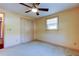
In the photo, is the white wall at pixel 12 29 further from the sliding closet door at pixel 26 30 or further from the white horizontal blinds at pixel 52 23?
the white horizontal blinds at pixel 52 23

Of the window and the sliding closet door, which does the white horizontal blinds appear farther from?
the sliding closet door

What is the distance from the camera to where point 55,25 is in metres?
2.53

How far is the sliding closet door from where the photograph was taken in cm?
257

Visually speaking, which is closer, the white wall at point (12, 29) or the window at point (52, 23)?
the window at point (52, 23)

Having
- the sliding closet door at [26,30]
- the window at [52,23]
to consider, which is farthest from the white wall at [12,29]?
the window at [52,23]

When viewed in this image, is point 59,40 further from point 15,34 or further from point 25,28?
point 15,34

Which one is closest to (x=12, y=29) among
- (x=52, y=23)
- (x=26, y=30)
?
(x=26, y=30)

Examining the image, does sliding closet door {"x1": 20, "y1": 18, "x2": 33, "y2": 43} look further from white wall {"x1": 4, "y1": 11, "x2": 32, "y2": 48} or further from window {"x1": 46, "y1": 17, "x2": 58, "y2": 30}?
window {"x1": 46, "y1": 17, "x2": 58, "y2": 30}

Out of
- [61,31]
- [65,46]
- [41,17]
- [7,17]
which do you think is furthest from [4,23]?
[65,46]

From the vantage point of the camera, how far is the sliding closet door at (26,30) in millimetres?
2566

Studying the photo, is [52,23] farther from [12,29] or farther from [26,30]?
[12,29]

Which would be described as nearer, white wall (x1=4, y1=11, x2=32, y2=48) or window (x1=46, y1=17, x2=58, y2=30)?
window (x1=46, y1=17, x2=58, y2=30)

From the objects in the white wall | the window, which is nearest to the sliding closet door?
the white wall

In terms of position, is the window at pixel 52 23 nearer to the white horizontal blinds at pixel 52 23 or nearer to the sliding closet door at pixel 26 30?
the white horizontal blinds at pixel 52 23
